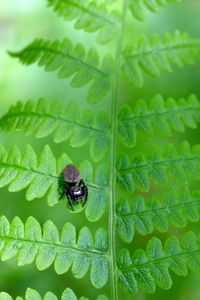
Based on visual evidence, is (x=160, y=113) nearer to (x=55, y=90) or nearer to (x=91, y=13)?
(x=91, y=13)

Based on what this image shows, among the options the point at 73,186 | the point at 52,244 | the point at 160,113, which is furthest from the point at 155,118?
the point at 52,244

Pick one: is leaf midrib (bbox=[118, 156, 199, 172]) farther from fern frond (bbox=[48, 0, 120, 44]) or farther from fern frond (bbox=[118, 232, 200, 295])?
fern frond (bbox=[48, 0, 120, 44])

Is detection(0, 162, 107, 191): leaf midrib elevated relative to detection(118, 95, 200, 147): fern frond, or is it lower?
lower

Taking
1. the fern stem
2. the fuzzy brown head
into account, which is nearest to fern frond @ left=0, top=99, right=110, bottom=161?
the fern stem

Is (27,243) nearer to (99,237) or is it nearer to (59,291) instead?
(99,237)

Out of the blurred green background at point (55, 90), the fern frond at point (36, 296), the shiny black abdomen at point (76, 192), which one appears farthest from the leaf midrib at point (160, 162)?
the blurred green background at point (55, 90)

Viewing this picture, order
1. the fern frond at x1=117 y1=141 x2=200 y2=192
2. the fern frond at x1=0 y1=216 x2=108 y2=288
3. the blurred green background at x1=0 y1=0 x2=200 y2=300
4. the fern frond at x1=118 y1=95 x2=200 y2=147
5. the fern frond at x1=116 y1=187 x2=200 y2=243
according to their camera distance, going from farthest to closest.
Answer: the blurred green background at x1=0 y1=0 x2=200 y2=300 → the fern frond at x1=118 y1=95 x2=200 y2=147 → the fern frond at x1=117 y1=141 x2=200 y2=192 → the fern frond at x1=116 y1=187 x2=200 y2=243 → the fern frond at x1=0 y1=216 x2=108 y2=288

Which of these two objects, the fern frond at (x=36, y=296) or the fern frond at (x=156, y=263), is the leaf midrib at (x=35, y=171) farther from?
the fern frond at (x=36, y=296)
